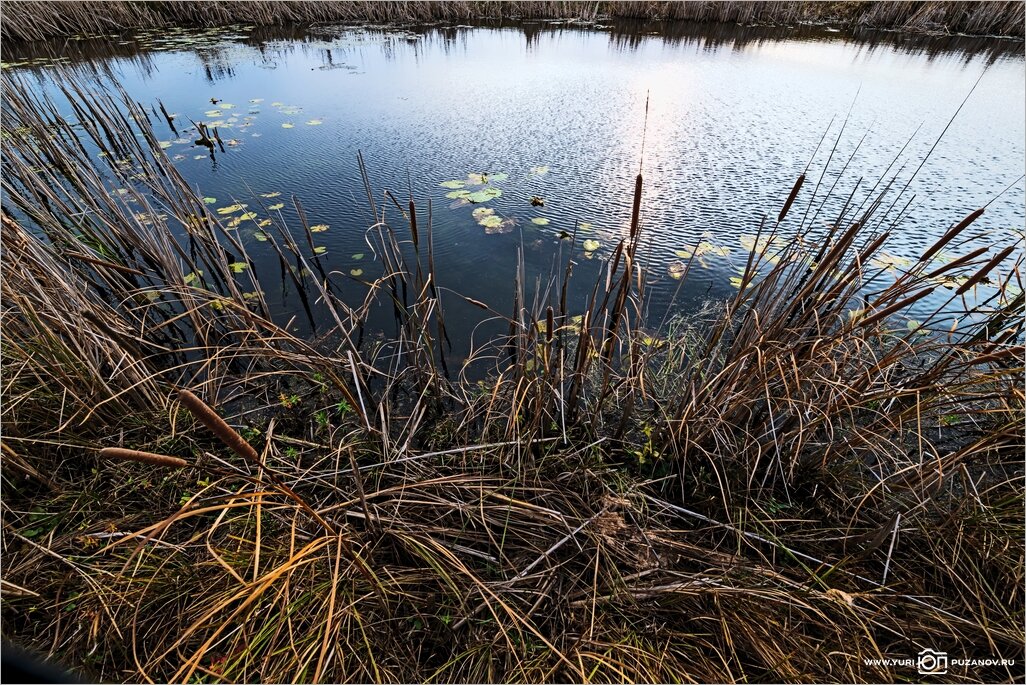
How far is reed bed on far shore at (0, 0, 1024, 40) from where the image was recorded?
7.82 meters

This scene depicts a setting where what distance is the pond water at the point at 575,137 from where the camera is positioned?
3.14m

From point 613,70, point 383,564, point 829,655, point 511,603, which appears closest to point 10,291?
point 383,564

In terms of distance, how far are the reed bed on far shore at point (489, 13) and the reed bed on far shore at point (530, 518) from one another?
9.13 metres

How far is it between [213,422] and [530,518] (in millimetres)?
1178

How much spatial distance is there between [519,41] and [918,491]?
9.44m

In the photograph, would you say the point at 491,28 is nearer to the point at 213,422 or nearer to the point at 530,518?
the point at 530,518

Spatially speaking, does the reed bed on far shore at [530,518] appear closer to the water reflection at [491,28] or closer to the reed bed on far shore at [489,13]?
the water reflection at [491,28]

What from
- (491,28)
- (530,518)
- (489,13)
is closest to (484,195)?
(530,518)

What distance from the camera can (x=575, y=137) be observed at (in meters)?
4.46

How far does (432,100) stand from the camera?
536cm

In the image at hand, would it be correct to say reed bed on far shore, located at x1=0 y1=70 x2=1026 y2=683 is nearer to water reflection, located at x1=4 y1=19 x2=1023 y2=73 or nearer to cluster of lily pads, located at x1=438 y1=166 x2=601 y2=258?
cluster of lily pads, located at x1=438 y1=166 x2=601 y2=258

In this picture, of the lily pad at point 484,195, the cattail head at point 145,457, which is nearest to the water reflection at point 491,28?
the lily pad at point 484,195

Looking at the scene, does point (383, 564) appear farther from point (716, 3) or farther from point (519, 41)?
point (716, 3)

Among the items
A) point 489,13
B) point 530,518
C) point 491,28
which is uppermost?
point 489,13
